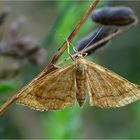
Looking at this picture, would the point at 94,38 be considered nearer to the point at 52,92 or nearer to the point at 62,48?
the point at 52,92

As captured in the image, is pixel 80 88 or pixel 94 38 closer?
pixel 80 88

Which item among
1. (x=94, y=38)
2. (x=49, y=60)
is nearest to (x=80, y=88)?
(x=94, y=38)

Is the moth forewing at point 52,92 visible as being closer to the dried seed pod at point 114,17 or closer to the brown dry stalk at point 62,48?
the brown dry stalk at point 62,48

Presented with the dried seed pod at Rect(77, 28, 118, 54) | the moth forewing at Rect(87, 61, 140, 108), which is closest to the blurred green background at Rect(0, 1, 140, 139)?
the dried seed pod at Rect(77, 28, 118, 54)

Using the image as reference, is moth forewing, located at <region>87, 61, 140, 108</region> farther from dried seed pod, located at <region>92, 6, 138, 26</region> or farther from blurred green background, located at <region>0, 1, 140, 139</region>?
blurred green background, located at <region>0, 1, 140, 139</region>

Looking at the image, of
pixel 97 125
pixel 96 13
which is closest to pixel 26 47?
pixel 96 13

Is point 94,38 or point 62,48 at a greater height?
point 94,38

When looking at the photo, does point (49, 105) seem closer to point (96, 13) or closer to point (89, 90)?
point (89, 90)
